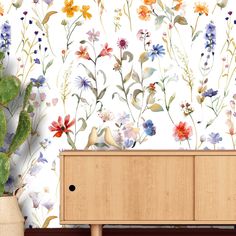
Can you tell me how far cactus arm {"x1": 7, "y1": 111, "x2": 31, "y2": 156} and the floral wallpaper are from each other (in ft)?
0.84

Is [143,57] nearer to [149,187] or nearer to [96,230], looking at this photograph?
[149,187]

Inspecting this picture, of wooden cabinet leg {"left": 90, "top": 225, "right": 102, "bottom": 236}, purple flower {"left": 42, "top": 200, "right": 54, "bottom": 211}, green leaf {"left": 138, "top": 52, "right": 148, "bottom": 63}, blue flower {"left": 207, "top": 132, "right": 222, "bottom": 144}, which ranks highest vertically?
green leaf {"left": 138, "top": 52, "right": 148, "bottom": 63}

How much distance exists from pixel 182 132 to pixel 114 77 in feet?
1.61

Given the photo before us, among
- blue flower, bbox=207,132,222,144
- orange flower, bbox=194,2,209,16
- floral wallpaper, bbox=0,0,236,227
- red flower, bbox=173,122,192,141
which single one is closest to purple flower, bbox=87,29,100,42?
floral wallpaper, bbox=0,0,236,227

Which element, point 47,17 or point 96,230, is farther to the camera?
point 47,17

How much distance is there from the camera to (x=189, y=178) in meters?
3.14

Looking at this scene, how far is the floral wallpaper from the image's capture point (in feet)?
11.4

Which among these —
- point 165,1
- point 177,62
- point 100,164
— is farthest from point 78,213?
point 165,1

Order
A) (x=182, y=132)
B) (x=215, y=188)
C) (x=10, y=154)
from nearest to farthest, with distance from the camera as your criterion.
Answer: (x=215, y=188) → (x=10, y=154) → (x=182, y=132)

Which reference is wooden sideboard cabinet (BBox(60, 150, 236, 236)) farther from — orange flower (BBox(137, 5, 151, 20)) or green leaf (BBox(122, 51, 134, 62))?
orange flower (BBox(137, 5, 151, 20))

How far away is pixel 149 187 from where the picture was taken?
124 inches

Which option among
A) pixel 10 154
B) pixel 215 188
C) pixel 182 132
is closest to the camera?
pixel 215 188

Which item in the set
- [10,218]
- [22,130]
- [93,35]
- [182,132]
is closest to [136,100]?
[182,132]

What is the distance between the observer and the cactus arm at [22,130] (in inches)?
126
